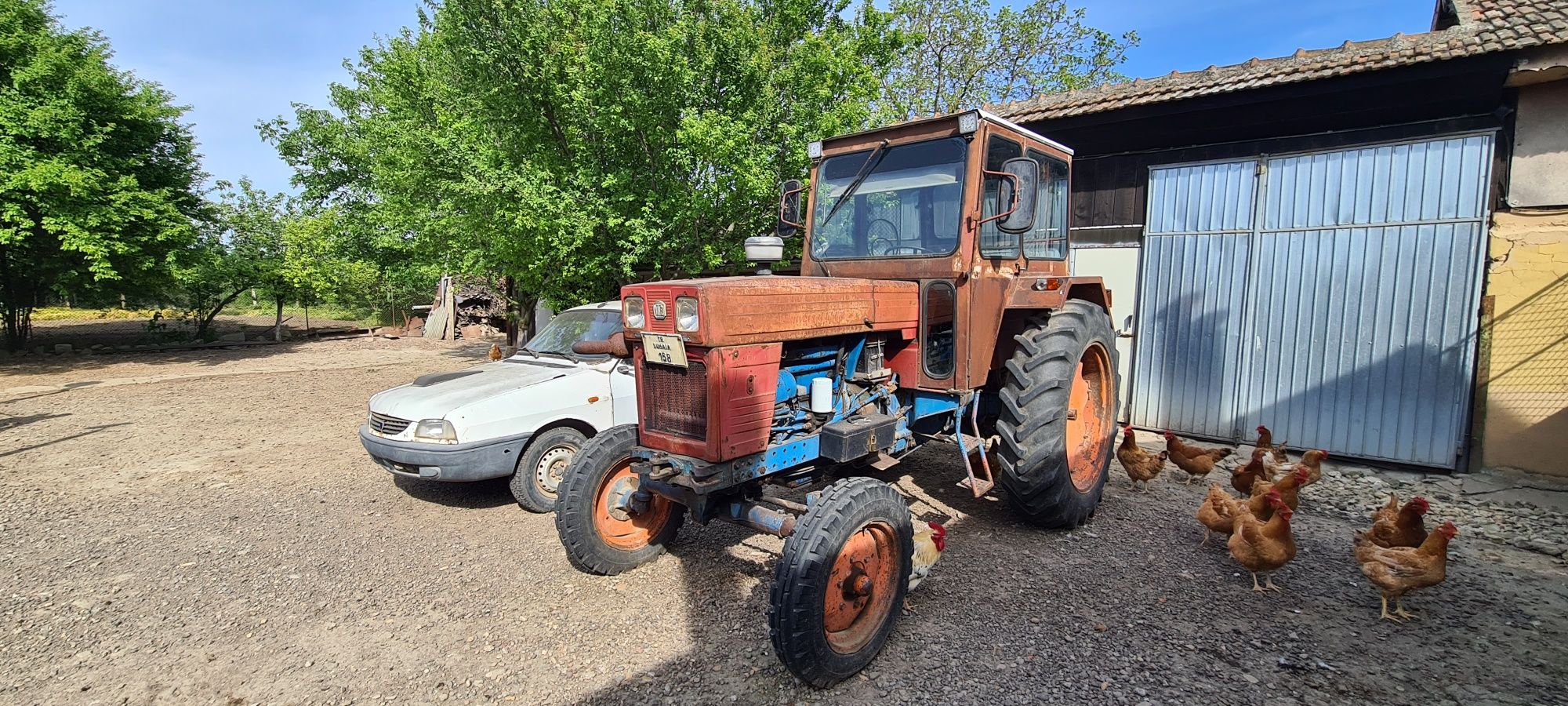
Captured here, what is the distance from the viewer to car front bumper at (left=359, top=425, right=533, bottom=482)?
14.9 ft

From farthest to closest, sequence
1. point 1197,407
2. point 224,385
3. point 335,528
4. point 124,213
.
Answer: point 124,213 < point 224,385 < point 1197,407 < point 335,528

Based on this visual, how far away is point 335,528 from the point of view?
4.68 m

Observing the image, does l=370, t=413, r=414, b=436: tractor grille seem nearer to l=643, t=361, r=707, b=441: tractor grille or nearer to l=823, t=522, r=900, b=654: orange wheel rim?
l=643, t=361, r=707, b=441: tractor grille

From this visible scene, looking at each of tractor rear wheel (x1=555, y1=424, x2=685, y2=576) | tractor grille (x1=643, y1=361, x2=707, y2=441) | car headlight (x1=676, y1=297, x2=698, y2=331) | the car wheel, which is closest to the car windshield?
the car wheel

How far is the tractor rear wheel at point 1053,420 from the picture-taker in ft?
12.6

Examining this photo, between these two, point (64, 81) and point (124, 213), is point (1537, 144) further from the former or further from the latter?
point (64, 81)

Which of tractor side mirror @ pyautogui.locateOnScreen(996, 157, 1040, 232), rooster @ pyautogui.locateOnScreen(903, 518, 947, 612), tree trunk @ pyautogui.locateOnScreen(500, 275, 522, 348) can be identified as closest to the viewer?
rooster @ pyautogui.locateOnScreen(903, 518, 947, 612)

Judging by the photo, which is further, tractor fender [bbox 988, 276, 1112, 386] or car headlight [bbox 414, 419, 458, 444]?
car headlight [bbox 414, 419, 458, 444]

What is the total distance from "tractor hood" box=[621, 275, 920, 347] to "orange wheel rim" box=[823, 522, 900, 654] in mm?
959

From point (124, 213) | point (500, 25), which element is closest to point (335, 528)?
point (500, 25)

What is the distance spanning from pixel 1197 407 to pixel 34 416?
13.1m

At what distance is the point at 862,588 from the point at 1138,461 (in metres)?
3.41

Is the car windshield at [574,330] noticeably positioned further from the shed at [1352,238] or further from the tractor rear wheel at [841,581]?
the shed at [1352,238]

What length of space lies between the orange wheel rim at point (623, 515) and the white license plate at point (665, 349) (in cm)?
88
